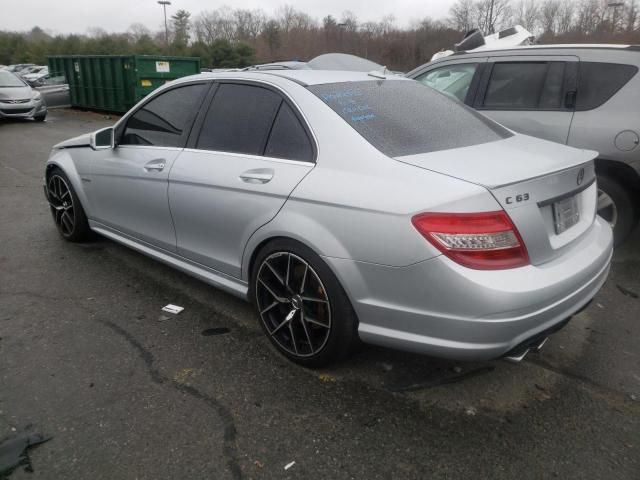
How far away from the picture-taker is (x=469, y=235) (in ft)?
7.20

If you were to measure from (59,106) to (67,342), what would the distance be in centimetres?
1841

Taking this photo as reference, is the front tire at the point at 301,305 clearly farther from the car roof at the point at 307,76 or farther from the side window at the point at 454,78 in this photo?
the side window at the point at 454,78

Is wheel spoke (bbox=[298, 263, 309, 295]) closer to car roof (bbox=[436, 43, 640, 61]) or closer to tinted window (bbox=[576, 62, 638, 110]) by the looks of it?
tinted window (bbox=[576, 62, 638, 110])

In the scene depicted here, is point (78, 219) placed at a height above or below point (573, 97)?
below

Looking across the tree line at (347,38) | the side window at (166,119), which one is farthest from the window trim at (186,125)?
the tree line at (347,38)

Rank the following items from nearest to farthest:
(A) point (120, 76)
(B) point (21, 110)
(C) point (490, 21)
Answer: (B) point (21, 110) → (A) point (120, 76) → (C) point (490, 21)

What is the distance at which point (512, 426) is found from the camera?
2438mm

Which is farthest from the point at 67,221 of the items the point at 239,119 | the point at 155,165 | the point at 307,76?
the point at 307,76

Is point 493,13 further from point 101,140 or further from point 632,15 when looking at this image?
point 101,140

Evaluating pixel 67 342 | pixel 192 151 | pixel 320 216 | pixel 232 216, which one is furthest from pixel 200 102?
pixel 67 342

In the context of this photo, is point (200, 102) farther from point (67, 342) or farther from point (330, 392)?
point (330, 392)

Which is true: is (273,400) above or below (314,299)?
below

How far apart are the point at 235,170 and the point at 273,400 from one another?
1.32m

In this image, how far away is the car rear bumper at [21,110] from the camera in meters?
14.8
